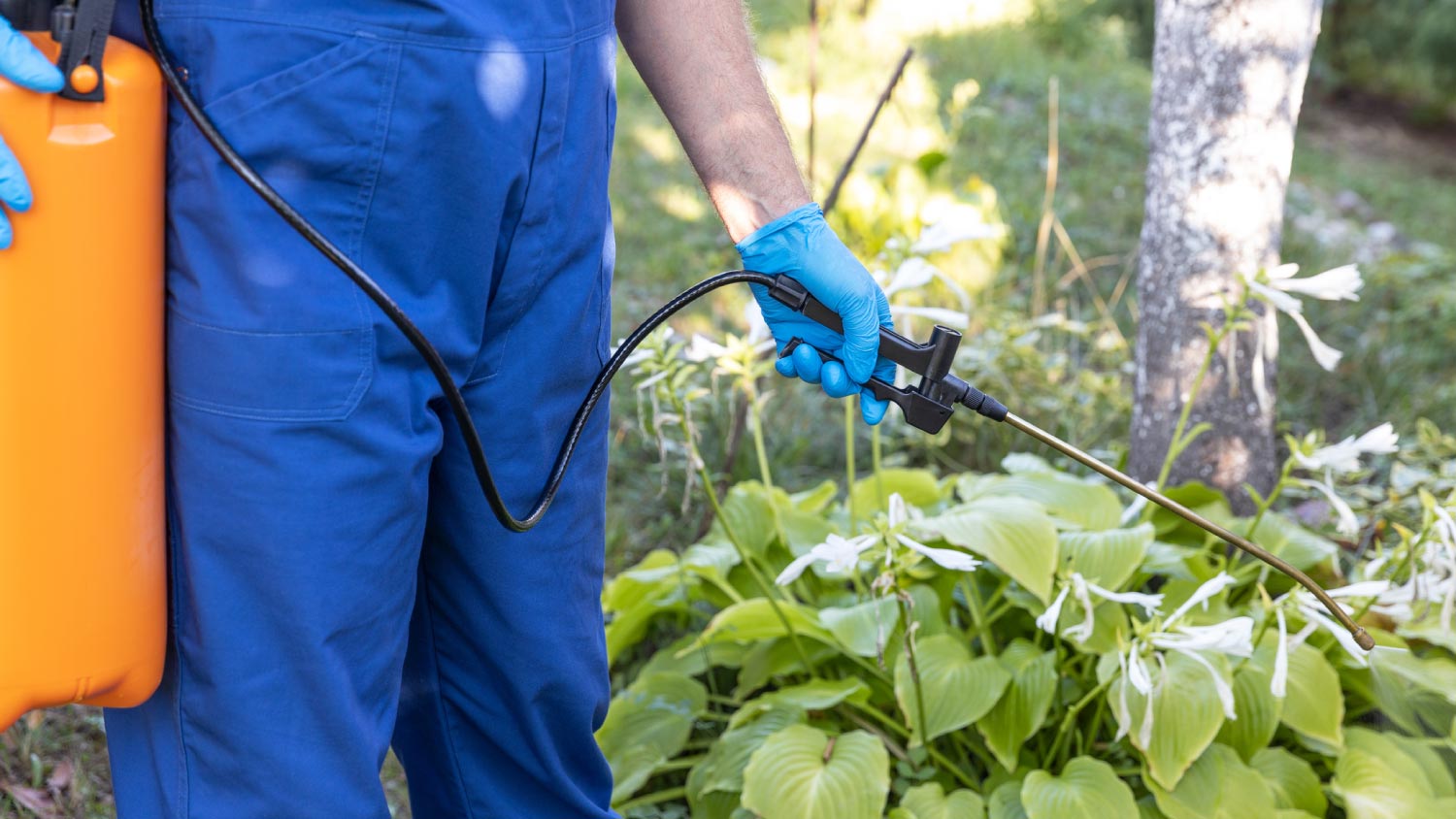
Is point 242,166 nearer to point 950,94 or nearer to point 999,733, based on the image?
point 999,733

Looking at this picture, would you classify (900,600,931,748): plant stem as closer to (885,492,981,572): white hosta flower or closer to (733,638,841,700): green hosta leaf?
(885,492,981,572): white hosta flower

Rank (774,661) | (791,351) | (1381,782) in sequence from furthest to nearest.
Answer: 1. (774,661)
2. (1381,782)
3. (791,351)

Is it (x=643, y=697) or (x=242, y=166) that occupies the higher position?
(x=242, y=166)

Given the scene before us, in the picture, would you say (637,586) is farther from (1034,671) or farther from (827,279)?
(827,279)

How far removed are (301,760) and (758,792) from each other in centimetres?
74

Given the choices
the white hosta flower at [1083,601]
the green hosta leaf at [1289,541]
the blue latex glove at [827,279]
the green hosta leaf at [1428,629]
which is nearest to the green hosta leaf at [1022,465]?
the green hosta leaf at [1289,541]

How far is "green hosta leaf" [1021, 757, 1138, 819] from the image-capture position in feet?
5.56

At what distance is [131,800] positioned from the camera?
1.24 metres

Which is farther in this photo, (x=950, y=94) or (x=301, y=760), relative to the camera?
(x=950, y=94)

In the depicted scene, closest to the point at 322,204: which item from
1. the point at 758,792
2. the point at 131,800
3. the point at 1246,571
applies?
the point at 131,800

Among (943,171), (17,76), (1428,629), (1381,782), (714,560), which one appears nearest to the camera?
(17,76)

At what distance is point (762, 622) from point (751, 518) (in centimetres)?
31

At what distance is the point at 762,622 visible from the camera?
2.01 meters

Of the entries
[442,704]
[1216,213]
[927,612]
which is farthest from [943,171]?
[442,704]
